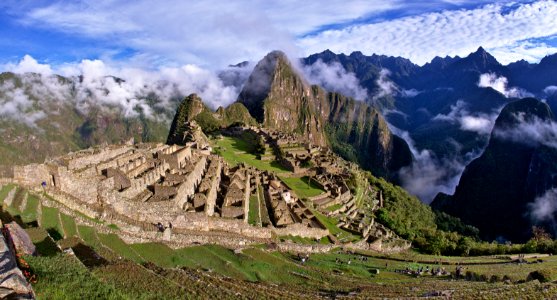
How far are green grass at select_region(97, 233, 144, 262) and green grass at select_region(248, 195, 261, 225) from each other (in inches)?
487

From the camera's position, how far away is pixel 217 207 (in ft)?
97.6

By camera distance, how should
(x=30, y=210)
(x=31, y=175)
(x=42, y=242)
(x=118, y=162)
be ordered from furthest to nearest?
(x=118, y=162) < (x=31, y=175) < (x=30, y=210) < (x=42, y=242)

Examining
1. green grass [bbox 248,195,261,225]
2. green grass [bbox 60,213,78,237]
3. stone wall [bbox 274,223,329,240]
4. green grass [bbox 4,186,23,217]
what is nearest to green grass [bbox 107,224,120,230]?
green grass [bbox 60,213,78,237]

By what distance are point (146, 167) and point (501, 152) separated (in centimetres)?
15251

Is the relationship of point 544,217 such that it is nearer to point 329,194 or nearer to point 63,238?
point 329,194

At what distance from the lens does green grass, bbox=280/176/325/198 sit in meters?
50.7

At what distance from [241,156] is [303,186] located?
15.1 m

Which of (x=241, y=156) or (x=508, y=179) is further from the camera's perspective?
(x=508, y=179)

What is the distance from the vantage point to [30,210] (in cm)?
1725

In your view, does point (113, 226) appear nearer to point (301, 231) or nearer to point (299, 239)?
point (299, 239)

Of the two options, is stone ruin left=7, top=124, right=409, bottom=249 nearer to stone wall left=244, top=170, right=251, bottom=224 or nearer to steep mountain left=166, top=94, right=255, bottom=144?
stone wall left=244, top=170, right=251, bottom=224

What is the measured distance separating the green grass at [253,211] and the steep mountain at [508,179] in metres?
85.4

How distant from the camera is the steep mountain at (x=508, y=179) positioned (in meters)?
118

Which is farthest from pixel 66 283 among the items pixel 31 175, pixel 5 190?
pixel 31 175
